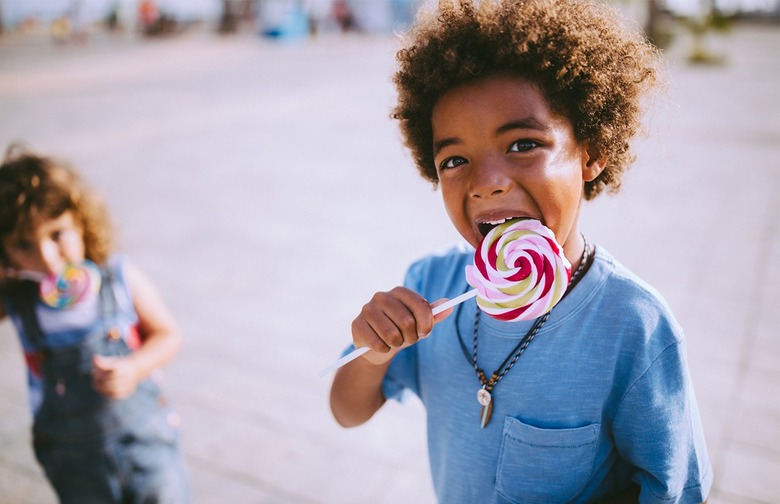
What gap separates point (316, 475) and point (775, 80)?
15230 millimetres

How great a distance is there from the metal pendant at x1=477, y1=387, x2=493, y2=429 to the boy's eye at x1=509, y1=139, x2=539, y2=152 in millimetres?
531

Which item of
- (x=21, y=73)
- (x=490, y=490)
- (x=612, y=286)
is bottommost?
(x=21, y=73)

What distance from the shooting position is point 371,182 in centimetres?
778

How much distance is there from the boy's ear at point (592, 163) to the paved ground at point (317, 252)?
0.27 meters

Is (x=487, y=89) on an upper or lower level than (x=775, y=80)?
upper

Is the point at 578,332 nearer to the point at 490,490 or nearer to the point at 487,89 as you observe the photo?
the point at 490,490

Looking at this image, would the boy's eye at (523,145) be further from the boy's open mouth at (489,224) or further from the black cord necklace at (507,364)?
the black cord necklace at (507,364)

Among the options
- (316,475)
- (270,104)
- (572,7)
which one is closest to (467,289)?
(572,7)

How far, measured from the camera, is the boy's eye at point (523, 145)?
1.27m

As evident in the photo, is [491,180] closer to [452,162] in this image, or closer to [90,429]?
[452,162]

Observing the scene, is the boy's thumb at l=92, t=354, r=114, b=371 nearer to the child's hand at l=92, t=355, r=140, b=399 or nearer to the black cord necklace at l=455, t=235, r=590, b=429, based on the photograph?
the child's hand at l=92, t=355, r=140, b=399

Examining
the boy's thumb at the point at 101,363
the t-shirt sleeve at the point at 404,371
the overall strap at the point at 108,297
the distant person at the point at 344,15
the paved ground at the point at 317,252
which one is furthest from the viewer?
the distant person at the point at 344,15

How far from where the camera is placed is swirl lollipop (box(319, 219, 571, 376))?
1.26m

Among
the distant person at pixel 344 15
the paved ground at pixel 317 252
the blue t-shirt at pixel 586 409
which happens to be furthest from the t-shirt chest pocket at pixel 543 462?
the distant person at pixel 344 15
